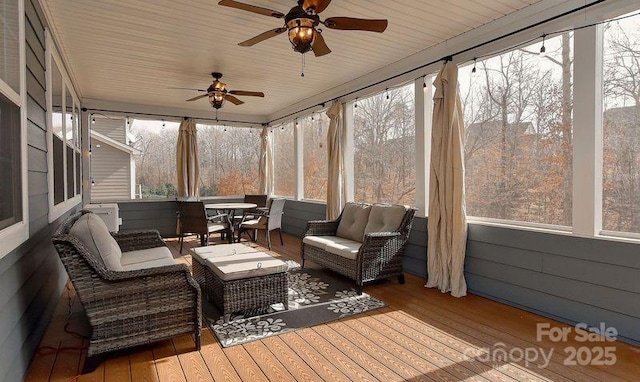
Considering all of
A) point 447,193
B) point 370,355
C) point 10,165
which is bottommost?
point 370,355

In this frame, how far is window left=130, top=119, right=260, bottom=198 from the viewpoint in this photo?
770 centimetres

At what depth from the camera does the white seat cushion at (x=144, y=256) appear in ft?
10.7

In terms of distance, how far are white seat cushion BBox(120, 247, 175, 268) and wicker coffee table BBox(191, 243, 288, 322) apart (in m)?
0.37

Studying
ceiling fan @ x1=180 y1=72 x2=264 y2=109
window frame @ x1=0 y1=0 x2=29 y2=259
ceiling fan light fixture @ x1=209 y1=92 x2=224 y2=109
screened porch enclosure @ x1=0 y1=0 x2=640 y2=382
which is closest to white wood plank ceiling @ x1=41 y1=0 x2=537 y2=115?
screened porch enclosure @ x1=0 y1=0 x2=640 y2=382

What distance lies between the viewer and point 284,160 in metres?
8.05

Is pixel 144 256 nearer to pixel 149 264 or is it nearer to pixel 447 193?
pixel 149 264

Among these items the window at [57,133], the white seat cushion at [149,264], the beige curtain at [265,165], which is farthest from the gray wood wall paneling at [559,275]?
the beige curtain at [265,165]

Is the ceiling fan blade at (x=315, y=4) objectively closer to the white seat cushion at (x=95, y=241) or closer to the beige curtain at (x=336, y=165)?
the white seat cushion at (x=95, y=241)

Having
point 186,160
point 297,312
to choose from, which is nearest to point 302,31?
point 297,312

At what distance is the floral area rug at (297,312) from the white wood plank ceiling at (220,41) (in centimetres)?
276

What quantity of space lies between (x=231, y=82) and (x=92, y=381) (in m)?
4.53

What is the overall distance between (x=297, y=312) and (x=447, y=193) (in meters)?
1.98

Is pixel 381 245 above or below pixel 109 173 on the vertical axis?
below

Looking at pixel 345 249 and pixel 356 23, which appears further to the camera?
pixel 345 249
